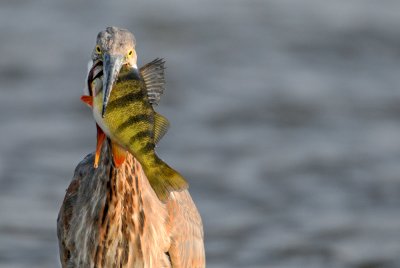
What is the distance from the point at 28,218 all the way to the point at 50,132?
1.98 meters

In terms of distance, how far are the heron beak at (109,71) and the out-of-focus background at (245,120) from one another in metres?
3.08

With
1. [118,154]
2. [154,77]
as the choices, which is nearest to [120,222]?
[118,154]

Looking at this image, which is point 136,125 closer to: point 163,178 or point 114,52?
point 163,178

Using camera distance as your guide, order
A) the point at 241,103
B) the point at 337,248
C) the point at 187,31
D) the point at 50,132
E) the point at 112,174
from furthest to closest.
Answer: the point at 187,31 → the point at 241,103 → the point at 50,132 → the point at 337,248 → the point at 112,174

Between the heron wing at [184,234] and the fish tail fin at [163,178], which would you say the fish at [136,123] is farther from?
the heron wing at [184,234]

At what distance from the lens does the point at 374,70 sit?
13.5 metres

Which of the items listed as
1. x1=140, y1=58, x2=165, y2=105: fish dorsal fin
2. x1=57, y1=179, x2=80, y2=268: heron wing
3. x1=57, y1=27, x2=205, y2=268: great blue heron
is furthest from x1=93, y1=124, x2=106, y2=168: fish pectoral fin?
x1=57, y1=179, x2=80, y2=268: heron wing

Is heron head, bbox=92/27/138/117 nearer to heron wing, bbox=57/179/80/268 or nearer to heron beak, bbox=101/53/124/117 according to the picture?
heron beak, bbox=101/53/124/117

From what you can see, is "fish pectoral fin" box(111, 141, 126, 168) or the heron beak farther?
"fish pectoral fin" box(111, 141, 126, 168)

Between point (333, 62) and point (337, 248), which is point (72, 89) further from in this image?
point (337, 248)

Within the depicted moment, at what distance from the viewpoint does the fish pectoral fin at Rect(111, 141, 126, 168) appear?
6766 millimetres

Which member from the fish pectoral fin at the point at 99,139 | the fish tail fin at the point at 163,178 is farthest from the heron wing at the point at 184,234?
the fish tail fin at the point at 163,178

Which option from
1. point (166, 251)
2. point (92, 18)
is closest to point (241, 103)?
point (92, 18)

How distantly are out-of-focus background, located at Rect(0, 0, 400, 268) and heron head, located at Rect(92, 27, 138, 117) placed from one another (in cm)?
299
